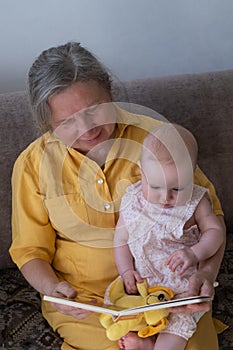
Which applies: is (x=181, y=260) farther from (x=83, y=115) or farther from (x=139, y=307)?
(x=83, y=115)

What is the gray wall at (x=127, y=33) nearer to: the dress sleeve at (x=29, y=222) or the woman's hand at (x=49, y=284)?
the dress sleeve at (x=29, y=222)

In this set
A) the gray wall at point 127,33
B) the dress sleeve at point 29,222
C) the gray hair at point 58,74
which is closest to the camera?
the gray hair at point 58,74

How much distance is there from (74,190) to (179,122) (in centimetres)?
43

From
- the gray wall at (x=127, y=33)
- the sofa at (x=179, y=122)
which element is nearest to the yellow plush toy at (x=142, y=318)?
the sofa at (x=179, y=122)

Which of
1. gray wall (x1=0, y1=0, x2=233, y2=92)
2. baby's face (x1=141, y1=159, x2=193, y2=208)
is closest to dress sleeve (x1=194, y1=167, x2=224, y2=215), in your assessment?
baby's face (x1=141, y1=159, x2=193, y2=208)

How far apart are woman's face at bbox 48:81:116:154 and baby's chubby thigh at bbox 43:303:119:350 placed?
41 centimetres

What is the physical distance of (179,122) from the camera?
5.91ft

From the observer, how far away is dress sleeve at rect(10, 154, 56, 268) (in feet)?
5.00

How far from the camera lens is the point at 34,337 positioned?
4.91ft

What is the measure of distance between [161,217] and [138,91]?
50 centimetres

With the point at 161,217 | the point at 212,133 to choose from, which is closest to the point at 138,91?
the point at 212,133

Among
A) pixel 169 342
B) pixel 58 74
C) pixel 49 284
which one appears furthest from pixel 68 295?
pixel 58 74

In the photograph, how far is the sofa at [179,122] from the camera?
1.64 meters

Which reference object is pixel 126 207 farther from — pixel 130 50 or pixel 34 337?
pixel 130 50
